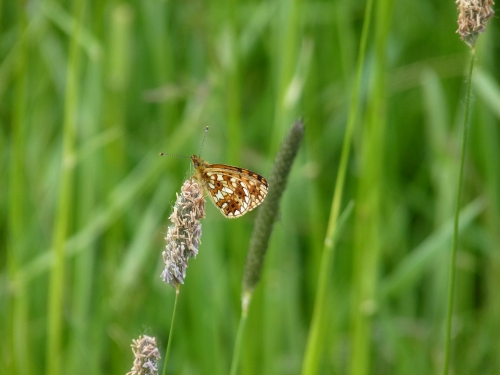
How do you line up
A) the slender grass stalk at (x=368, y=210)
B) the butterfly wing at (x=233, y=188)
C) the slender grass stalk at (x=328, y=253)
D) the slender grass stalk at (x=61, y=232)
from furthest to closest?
the slender grass stalk at (x=61, y=232)
the slender grass stalk at (x=368, y=210)
the butterfly wing at (x=233, y=188)
the slender grass stalk at (x=328, y=253)

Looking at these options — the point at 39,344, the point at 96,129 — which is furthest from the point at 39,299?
the point at 96,129

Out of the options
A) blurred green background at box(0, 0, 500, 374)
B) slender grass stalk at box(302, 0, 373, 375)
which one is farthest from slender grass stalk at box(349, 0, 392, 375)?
A: slender grass stalk at box(302, 0, 373, 375)

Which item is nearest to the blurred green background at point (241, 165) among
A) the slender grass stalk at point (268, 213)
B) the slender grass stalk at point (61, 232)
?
the slender grass stalk at point (61, 232)

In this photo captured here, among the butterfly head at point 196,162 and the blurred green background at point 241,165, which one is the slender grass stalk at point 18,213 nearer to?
the blurred green background at point 241,165

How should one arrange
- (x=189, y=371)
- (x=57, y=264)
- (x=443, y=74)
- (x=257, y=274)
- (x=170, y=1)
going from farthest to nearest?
(x=170, y=1)
(x=443, y=74)
(x=189, y=371)
(x=57, y=264)
(x=257, y=274)

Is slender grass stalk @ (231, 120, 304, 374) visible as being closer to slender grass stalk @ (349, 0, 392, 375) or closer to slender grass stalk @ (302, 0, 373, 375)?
slender grass stalk @ (302, 0, 373, 375)

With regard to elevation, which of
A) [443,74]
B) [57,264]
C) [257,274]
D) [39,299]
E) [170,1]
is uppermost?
[170,1]

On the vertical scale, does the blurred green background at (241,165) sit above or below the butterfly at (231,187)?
above

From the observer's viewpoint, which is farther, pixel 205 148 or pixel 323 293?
pixel 205 148

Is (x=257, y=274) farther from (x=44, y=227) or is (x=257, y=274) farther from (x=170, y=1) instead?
(x=170, y=1)
